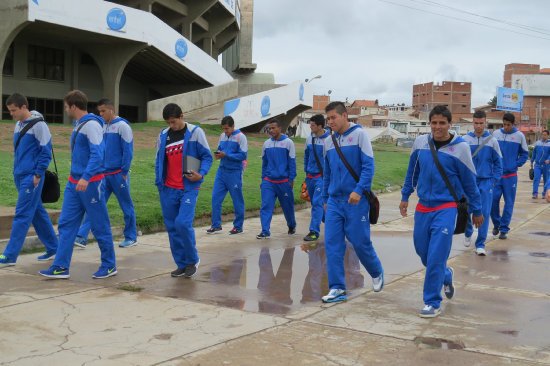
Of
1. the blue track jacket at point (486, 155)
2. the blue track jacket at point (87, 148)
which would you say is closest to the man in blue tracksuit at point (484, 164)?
the blue track jacket at point (486, 155)

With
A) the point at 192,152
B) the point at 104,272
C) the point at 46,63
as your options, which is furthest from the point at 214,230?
the point at 46,63

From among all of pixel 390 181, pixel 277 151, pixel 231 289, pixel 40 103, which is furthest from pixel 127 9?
pixel 231 289

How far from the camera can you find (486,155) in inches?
366

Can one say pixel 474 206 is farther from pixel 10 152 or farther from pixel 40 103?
pixel 40 103

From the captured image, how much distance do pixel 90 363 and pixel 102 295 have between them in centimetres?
199

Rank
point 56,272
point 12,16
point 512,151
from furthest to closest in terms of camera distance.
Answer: point 12,16 < point 512,151 < point 56,272

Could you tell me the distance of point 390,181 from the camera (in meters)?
21.3

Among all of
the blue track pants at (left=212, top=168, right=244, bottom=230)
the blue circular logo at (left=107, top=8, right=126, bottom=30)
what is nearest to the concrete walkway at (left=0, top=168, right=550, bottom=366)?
the blue track pants at (left=212, top=168, right=244, bottom=230)

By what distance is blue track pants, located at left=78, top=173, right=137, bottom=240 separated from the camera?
8.76 meters

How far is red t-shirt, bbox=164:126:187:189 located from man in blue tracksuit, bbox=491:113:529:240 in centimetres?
567

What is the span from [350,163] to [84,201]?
9.61ft

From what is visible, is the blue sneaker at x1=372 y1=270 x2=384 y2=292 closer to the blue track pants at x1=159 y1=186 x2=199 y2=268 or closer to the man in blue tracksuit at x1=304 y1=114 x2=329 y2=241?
the blue track pants at x1=159 y1=186 x2=199 y2=268

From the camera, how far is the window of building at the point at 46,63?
35.0m

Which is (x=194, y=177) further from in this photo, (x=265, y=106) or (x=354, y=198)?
(x=265, y=106)
